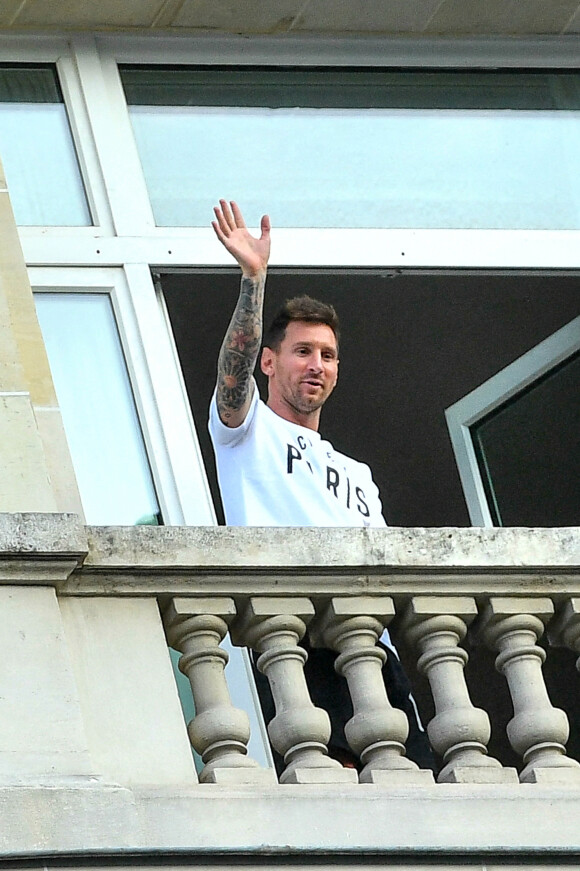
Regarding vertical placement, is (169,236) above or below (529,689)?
above

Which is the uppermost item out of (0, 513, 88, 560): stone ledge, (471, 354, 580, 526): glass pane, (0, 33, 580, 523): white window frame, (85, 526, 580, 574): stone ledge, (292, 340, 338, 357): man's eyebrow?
(0, 33, 580, 523): white window frame

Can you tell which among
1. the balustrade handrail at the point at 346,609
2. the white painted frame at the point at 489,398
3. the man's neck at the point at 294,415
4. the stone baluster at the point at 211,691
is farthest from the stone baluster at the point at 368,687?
the white painted frame at the point at 489,398

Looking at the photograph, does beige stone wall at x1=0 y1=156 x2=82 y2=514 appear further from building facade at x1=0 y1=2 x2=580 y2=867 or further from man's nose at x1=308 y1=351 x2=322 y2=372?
man's nose at x1=308 y1=351 x2=322 y2=372

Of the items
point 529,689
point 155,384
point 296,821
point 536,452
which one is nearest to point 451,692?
point 529,689

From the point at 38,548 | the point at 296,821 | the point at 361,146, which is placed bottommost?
the point at 296,821

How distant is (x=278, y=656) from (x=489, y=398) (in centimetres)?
376

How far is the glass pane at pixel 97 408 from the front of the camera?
6516mm

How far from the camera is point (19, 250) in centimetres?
639

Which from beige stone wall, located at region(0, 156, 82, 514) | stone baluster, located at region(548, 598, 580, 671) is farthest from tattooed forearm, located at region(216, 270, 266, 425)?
stone baluster, located at region(548, 598, 580, 671)

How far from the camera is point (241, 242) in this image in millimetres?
5980

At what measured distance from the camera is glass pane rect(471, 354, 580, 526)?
860 centimetres

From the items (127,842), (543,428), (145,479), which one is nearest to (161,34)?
(145,479)

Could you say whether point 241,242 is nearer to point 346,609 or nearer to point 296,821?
point 346,609

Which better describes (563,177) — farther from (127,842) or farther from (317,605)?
(127,842)
